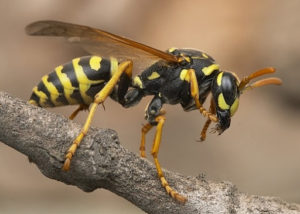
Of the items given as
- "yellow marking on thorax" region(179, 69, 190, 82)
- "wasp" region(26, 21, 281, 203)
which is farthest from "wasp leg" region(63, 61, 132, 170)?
"yellow marking on thorax" region(179, 69, 190, 82)

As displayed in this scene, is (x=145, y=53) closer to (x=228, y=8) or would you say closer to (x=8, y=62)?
(x=8, y=62)

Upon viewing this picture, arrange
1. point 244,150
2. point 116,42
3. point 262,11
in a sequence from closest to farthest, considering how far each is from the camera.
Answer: point 116,42, point 244,150, point 262,11

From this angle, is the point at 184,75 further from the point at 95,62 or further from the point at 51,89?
the point at 51,89

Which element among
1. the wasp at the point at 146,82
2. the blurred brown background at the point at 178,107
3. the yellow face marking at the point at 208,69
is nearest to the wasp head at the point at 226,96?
the wasp at the point at 146,82

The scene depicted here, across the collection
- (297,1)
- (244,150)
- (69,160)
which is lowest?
(69,160)

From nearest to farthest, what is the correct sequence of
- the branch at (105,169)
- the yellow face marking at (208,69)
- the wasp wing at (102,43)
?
the branch at (105,169) → the wasp wing at (102,43) → the yellow face marking at (208,69)

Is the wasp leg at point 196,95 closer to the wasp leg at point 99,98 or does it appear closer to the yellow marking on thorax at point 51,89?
the wasp leg at point 99,98

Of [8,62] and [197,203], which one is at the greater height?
[8,62]

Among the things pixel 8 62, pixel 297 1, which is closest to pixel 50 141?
pixel 8 62
